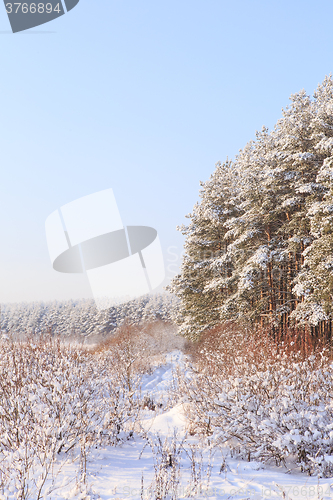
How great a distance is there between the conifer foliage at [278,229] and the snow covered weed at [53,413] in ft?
29.6

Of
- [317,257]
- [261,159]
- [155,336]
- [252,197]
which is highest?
[261,159]

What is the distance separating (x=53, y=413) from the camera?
509 centimetres

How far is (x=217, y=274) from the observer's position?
1962 centimetres

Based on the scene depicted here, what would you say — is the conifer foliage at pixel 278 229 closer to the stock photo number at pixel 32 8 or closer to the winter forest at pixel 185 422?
the winter forest at pixel 185 422

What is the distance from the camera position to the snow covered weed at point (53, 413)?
4047mm

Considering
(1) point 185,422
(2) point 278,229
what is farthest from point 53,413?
(2) point 278,229

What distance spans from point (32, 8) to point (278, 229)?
13458 mm

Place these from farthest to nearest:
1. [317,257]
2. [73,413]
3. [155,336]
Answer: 1. [155,336]
2. [317,257]
3. [73,413]

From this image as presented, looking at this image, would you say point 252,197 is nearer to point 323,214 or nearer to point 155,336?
point 323,214

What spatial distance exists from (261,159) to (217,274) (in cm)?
742

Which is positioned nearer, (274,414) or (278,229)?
(274,414)

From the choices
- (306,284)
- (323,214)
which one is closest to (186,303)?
(306,284)

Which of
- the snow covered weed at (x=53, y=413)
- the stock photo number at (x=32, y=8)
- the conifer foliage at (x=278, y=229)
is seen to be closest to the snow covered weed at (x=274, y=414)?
the snow covered weed at (x=53, y=413)

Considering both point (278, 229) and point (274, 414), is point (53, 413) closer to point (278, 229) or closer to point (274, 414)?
point (274, 414)
